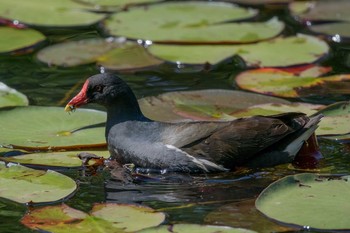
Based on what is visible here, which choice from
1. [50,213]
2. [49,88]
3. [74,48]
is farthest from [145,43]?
[50,213]

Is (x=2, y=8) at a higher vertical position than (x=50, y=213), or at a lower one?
higher

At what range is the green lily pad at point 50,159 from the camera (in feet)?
15.8

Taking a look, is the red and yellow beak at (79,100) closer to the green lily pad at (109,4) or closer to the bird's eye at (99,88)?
the bird's eye at (99,88)

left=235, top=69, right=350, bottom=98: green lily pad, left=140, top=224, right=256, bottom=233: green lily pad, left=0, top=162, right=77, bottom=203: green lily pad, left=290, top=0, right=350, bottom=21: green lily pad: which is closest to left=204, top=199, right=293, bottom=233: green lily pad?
left=140, top=224, right=256, bottom=233: green lily pad

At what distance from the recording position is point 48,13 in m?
7.05

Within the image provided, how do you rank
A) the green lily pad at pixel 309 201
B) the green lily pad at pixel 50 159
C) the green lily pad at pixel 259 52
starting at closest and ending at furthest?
the green lily pad at pixel 309 201 → the green lily pad at pixel 50 159 → the green lily pad at pixel 259 52

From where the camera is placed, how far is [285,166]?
5.00m

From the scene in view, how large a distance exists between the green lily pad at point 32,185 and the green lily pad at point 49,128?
37cm

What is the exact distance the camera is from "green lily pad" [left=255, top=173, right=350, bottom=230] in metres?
4.05

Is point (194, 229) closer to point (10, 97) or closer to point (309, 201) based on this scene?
point (309, 201)

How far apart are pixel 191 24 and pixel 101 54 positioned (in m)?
0.74

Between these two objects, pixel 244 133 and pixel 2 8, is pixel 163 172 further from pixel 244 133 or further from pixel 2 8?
pixel 2 8

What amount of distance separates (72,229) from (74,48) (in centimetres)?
274

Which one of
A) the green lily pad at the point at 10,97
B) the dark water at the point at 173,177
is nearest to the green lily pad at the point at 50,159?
the dark water at the point at 173,177
